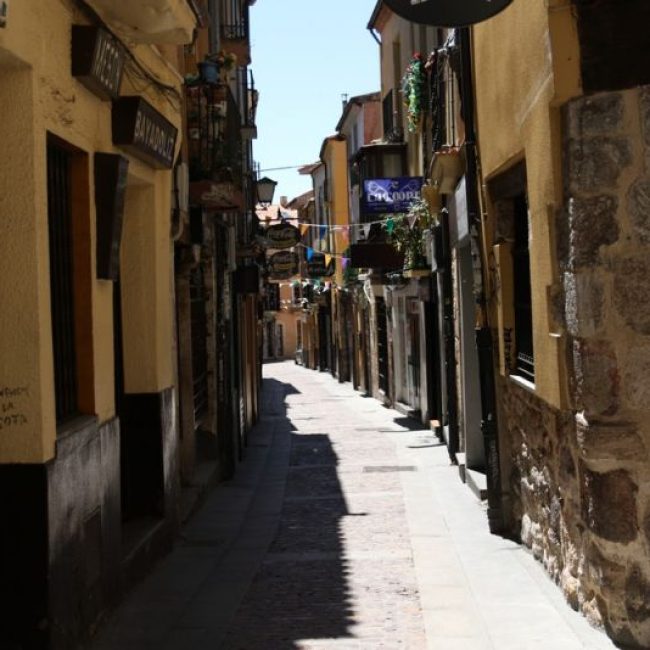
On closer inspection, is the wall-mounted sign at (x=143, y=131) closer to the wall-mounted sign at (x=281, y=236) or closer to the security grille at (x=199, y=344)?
the security grille at (x=199, y=344)

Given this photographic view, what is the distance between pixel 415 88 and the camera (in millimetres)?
15875

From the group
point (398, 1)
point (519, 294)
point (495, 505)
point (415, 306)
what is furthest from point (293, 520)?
point (415, 306)

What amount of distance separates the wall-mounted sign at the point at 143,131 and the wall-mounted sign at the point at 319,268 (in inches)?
1191

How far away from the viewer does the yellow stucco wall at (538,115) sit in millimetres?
5742

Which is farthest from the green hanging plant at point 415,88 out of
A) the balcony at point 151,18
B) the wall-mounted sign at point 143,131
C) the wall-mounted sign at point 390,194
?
the balcony at point 151,18

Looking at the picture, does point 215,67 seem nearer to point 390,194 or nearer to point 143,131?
point 143,131

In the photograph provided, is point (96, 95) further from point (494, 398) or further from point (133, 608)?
point (494, 398)

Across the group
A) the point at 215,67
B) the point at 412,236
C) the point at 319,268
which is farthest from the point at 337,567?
the point at 319,268

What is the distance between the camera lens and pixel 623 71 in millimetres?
5574

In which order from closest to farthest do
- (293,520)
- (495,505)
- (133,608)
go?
(133,608), (495,505), (293,520)

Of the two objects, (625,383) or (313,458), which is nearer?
(625,383)

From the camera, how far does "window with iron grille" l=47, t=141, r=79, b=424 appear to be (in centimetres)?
603

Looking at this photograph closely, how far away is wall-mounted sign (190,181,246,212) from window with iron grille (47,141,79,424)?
487 cm

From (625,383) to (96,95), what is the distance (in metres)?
3.53
